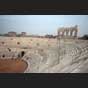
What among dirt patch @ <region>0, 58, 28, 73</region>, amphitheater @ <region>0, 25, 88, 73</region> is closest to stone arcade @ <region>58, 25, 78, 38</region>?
amphitheater @ <region>0, 25, 88, 73</region>

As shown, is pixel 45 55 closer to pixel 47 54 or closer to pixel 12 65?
pixel 47 54

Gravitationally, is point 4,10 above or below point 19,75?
above

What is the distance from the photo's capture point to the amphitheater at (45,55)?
2.99 metres

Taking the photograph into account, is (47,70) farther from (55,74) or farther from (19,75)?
(19,75)

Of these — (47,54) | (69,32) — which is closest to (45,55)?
(47,54)

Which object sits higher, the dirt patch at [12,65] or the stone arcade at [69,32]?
the stone arcade at [69,32]

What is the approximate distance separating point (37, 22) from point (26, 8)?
0.73ft

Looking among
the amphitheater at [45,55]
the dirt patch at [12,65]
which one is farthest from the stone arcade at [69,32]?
the dirt patch at [12,65]

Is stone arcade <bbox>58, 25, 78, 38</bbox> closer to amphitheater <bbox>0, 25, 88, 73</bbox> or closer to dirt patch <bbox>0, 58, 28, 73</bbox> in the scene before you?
amphitheater <bbox>0, 25, 88, 73</bbox>

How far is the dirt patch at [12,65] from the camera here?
2982 millimetres

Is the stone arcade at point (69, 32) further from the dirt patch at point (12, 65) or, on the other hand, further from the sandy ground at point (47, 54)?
the dirt patch at point (12, 65)

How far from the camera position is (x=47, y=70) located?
299 centimetres

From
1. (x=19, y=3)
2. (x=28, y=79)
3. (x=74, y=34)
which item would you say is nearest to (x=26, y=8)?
(x=19, y=3)

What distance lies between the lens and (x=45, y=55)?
9.85 feet
